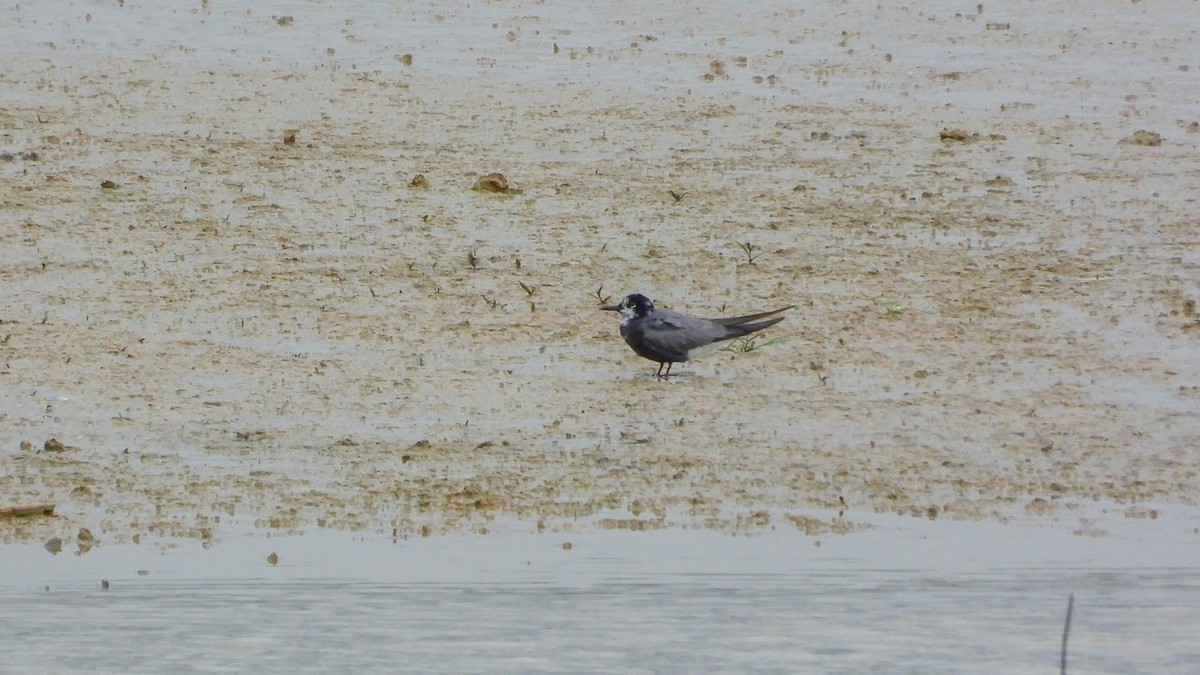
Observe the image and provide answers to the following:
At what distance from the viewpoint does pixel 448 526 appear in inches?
263

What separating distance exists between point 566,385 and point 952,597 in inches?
97.0

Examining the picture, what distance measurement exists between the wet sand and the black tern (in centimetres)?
14

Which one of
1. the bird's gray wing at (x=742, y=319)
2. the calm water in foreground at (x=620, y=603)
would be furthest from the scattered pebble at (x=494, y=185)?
the calm water in foreground at (x=620, y=603)

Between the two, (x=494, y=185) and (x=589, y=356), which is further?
(x=494, y=185)

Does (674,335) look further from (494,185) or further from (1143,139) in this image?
(1143,139)

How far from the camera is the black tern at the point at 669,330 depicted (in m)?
8.35

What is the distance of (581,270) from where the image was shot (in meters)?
9.84

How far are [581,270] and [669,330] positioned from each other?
1.55 metres

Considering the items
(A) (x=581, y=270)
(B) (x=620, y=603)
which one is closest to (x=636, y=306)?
(A) (x=581, y=270)

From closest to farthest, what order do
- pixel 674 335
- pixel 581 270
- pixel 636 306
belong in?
pixel 674 335 < pixel 636 306 < pixel 581 270

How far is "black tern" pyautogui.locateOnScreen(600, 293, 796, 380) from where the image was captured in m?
8.35

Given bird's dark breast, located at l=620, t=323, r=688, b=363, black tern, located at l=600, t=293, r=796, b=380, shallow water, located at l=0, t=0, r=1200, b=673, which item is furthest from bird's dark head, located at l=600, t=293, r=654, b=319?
shallow water, located at l=0, t=0, r=1200, b=673

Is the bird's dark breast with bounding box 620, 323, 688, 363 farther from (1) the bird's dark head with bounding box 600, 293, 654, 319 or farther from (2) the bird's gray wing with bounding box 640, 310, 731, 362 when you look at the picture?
(1) the bird's dark head with bounding box 600, 293, 654, 319

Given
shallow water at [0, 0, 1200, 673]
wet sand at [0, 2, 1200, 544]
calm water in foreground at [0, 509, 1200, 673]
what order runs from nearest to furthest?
calm water in foreground at [0, 509, 1200, 673]
shallow water at [0, 0, 1200, 673]
wet sand at [0, 2, 1200, 544]
